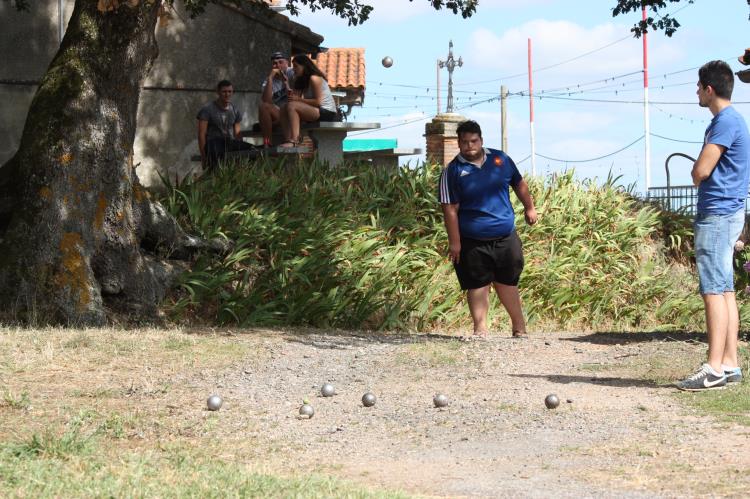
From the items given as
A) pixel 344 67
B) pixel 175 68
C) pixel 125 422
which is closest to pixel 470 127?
pixel 125 422

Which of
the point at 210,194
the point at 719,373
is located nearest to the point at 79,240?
the point at 210,194

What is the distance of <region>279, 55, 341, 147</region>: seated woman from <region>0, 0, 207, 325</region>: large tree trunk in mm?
3847

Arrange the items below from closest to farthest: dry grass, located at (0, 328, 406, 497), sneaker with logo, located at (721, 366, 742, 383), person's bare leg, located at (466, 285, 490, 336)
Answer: dry grass, located at (0, 328, 406, 497), sneaker with logo, located at (721, 366, 742, 383), person's bare leg, located at (466, 285, 490, 336)

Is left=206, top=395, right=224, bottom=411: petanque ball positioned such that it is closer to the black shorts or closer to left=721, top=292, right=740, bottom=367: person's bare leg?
left=721, top=292, right=740, bottom=367: person's bare leg

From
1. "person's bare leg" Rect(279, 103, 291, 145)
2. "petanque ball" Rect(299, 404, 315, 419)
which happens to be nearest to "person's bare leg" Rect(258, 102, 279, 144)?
"person's bare leg" Rect(279, 103, 291, 145)

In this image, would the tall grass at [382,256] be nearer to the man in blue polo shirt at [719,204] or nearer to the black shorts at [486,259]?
the black shorts at [486,259]

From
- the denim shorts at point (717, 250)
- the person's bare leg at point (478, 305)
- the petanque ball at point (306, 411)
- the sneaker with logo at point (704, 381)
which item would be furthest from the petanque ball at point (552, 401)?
the person's bare leg at point (478, 305)

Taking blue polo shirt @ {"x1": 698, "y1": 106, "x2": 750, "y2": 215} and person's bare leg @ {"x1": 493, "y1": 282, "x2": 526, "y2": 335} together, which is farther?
person's bare leg @ {"x1": 493, "y1": 282, "x2": 526, "y2": 335}

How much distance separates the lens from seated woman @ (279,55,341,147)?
15281 mm

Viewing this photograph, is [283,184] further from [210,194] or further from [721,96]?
[721,96]

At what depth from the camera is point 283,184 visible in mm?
14320

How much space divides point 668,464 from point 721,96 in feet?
8.88


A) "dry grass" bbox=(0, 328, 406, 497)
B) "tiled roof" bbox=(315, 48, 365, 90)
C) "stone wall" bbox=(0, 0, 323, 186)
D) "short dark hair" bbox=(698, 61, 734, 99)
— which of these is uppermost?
"tiled roof" bbox=(315, 48, 365, 90)

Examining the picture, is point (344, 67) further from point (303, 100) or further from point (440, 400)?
point (440, 400)
